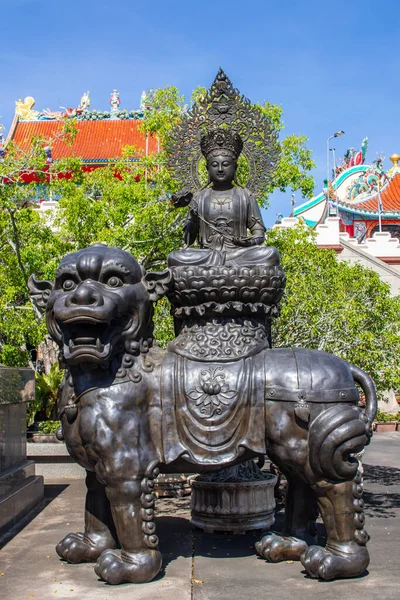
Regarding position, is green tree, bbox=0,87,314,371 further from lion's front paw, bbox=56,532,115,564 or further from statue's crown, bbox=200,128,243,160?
lion's front paw, bbox=56,532,115,564

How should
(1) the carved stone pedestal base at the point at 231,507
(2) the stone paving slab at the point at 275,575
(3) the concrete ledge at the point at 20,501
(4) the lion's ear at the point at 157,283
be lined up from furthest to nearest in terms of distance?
(3) the concrete ledge at the point at 20,501 < (1) the carved stone pedestal base at the point at 231,507 < (4) the lion's ear at the point at 157,283 < (2) the stone paving slab at the point at 275,575

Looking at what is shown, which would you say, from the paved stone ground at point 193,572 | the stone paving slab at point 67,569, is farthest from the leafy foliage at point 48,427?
the paved stone ground at point 193,572

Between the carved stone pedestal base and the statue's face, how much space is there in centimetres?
256

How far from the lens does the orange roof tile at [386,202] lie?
31641 mm

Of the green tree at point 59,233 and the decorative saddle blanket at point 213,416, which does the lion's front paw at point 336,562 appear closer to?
the decorative saddle blanket at point 213,416

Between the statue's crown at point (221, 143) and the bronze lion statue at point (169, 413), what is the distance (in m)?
1.42

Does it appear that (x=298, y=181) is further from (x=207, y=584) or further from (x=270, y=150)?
(x=207, y=584)

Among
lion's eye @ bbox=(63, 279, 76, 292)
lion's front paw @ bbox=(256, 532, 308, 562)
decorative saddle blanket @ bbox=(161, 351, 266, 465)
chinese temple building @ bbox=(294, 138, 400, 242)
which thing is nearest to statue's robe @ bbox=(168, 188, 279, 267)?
decorative saddle blanket @ bbox=(161, 351, 266, 465)

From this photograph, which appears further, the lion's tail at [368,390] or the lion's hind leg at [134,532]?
the lion's tail at [368,390]

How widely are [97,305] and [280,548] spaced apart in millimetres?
2139

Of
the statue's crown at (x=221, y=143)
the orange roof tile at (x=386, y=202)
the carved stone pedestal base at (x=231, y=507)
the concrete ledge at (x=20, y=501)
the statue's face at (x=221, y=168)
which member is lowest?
the concrete ledge at (x=20, y=501)

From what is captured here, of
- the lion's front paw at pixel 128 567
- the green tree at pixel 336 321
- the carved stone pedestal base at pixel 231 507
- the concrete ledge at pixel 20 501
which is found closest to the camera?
the lion's front paw at pixel 128 567

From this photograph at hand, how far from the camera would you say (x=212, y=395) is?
4.63m

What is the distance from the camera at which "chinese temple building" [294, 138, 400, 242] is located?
31.3 m
